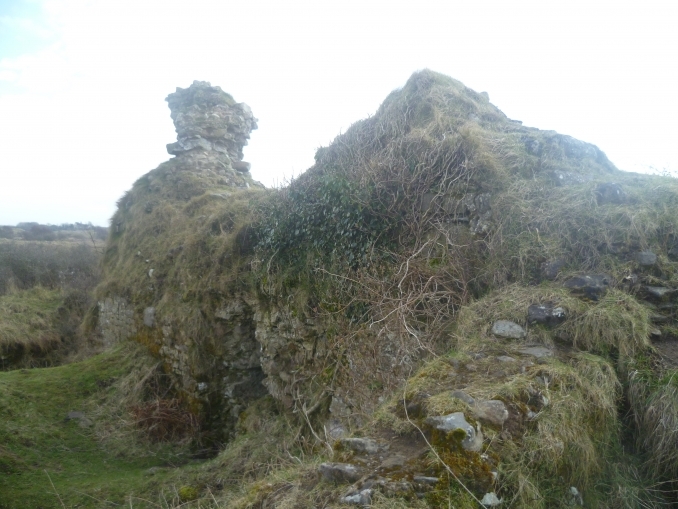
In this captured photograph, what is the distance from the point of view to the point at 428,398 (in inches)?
124

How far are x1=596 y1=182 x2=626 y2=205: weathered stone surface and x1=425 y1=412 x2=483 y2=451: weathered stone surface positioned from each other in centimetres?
361

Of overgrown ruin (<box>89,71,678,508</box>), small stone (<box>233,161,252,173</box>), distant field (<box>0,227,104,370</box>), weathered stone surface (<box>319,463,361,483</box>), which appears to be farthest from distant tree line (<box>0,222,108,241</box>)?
weathered stone surface (<box>319,463,361,483</box>)

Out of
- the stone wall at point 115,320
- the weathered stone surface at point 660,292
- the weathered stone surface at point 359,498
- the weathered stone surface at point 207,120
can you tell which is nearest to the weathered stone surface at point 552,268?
the weathered stone surface at point 660,292

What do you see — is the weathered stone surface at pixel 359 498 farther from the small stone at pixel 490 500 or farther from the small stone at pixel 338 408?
the small stone at pixel 338 408

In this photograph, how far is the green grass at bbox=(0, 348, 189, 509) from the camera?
20.6 feet

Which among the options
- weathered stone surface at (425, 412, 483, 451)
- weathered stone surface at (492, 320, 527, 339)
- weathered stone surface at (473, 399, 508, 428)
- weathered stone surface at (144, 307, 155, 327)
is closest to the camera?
weathered stone surface at (425, 412, 483, 451)

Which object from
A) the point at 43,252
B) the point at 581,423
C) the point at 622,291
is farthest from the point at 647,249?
the point at 43,252

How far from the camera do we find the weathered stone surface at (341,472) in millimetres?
2631

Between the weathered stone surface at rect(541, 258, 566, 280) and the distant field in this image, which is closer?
the weathered stone surface at rect(541, 258, 566, 280)

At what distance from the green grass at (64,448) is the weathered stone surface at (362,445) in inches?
124

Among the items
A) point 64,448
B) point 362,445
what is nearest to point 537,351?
point 362,445

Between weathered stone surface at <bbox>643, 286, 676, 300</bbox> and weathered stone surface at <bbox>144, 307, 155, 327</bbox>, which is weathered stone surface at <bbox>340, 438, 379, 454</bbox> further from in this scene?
weathered stone surface at <bbox>144, 307, 155, 327</bbox>

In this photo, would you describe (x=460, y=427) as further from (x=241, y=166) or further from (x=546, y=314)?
(x=241, y=166)

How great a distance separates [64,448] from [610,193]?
905 cm
